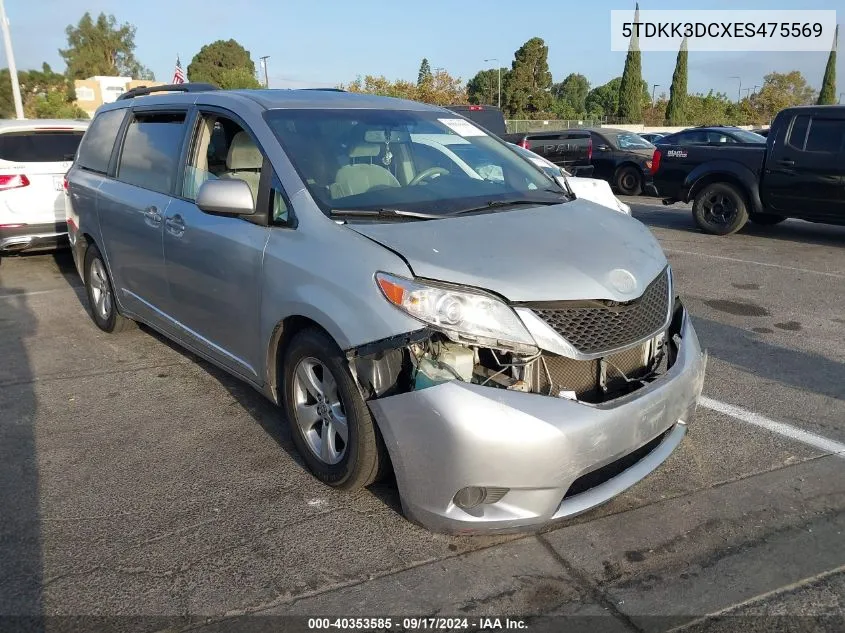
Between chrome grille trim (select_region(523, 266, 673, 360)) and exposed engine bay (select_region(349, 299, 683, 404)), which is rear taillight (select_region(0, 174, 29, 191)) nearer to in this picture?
exposed engine bay (select_region(349, 299, 683, 404))

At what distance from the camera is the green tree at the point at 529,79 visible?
2330 inches

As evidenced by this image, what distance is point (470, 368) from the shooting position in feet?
9.36

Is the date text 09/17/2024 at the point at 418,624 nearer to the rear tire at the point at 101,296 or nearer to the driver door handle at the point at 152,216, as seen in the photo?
the driver door handle at the point at 152,216

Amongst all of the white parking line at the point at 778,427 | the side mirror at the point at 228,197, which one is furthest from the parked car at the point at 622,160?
the side mirror at the point at 228,197

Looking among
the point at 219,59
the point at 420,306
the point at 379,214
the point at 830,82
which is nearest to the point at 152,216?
the point at 379,214

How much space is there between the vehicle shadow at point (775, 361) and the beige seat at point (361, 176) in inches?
118

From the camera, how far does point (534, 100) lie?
6034cm

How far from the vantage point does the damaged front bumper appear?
266 cm

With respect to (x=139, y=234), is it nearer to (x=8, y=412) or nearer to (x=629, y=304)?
(x=8, y=412)

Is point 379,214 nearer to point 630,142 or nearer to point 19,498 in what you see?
point 19,498

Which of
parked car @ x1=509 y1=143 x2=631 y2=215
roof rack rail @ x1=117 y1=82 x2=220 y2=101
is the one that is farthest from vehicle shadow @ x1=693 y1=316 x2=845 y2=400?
roof rack rail @ x1=117 y1=82 x2=220 y2=101

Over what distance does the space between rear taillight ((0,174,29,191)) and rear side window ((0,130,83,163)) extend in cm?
23

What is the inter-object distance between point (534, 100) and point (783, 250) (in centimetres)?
5362

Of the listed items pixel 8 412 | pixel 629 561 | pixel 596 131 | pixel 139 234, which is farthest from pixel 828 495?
pixel 596 131
